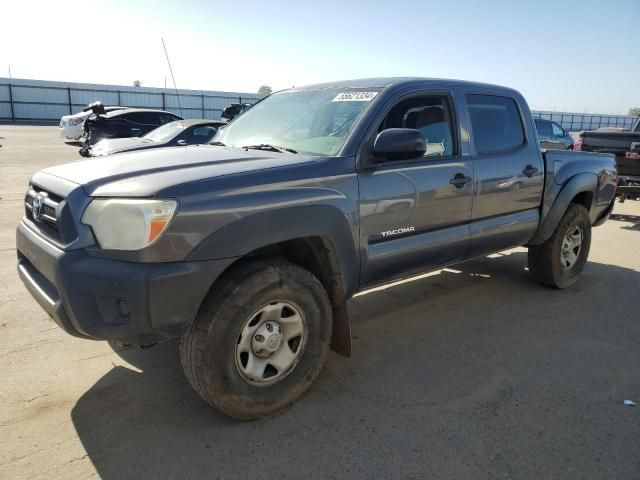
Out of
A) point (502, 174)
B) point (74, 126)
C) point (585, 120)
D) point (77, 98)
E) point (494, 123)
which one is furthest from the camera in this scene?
point (585, 120)

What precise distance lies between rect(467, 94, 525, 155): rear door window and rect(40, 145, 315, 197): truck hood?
68.5 inches

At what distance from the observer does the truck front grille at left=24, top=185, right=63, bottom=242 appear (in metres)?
2.69

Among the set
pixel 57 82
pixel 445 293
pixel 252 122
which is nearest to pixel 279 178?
pixel 252 122

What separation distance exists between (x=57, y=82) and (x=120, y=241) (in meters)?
38.5

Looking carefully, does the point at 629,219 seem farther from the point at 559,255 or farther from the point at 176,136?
the point at 176,136

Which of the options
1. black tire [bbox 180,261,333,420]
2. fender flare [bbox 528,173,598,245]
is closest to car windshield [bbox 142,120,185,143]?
fender flare [bbox 528,173,598,245]

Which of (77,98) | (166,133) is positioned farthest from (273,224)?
(77,98)

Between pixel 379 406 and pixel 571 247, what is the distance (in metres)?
3.32

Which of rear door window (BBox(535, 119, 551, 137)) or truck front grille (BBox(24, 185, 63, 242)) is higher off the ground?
rear door window (BBox(535, 119, 551, 137))

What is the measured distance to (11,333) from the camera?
12.4ft

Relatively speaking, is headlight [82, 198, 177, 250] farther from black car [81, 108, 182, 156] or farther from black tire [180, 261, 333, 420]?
black car [81, 108, 182, 156]

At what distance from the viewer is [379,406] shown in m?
3.01

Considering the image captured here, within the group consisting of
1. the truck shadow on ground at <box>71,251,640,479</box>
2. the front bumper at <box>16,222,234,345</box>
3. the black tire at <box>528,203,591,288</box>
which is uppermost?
the front bumper at <box>16,222,234,345</box>

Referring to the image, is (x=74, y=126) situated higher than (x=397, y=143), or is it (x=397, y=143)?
(x=397, y=143)
